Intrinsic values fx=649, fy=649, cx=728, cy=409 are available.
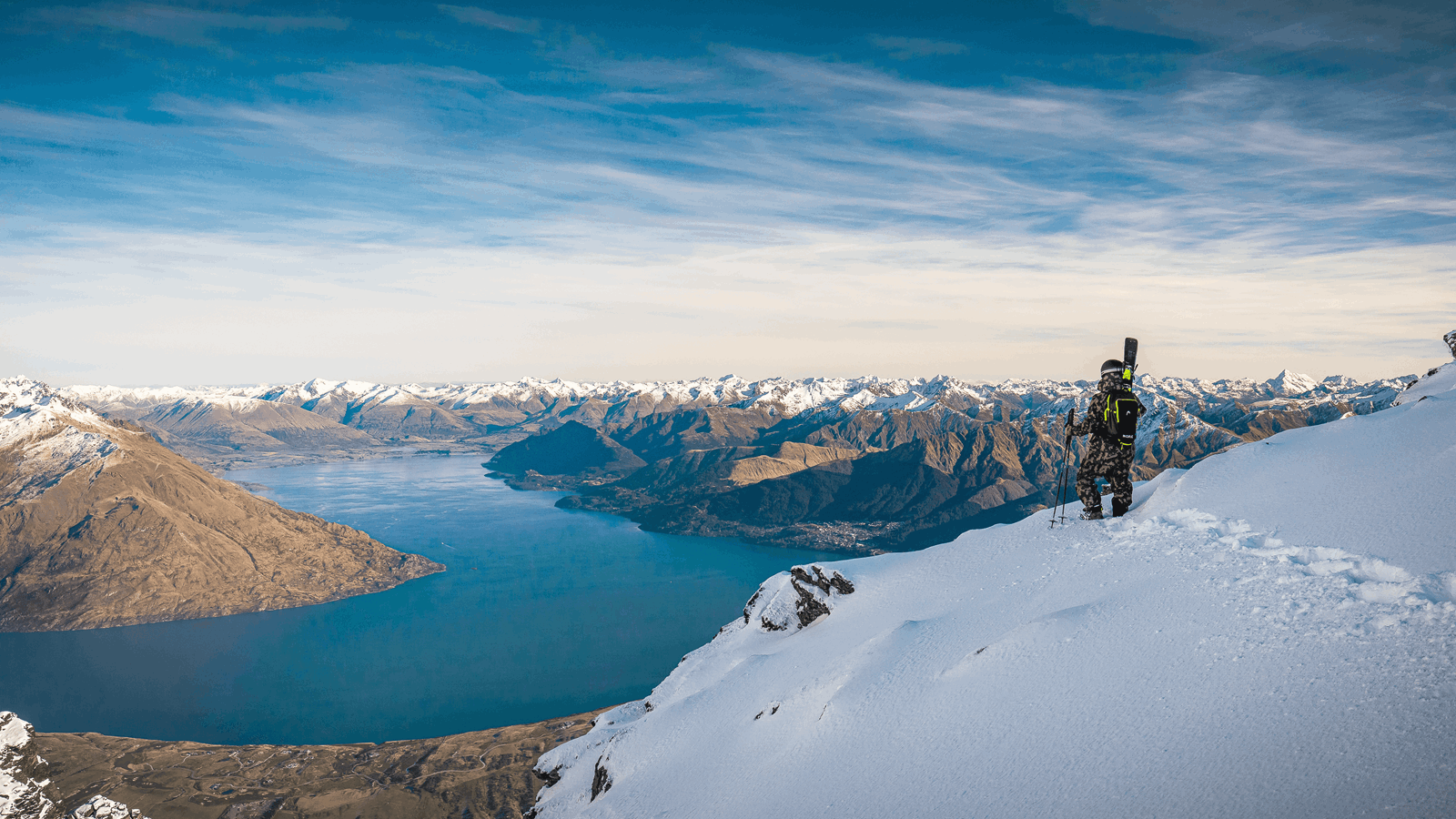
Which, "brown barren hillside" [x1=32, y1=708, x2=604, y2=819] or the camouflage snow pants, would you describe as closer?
the camouflage snow pants

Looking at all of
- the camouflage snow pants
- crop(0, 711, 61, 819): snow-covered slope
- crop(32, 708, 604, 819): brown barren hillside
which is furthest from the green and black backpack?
crop(0, 711, 61, 819): snow-covered slope

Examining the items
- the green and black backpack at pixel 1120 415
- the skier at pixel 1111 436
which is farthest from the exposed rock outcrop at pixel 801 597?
the green and black backpack at pixel 1120 415

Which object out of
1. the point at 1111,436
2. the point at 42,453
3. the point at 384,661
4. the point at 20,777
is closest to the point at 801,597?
the point at 1111,436

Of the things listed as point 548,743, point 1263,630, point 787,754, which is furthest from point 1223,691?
point 548,743

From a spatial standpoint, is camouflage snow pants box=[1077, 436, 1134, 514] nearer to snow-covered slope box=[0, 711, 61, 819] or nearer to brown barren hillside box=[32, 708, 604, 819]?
brown barren hillside box=[32, 708, 604, 819]

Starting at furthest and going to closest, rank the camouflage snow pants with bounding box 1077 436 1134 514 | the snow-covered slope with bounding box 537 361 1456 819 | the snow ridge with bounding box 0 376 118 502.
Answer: the snow ridge with bounding box 0 376 118 502
the camouflage snow pants with bounding box 1077 436 1134 514
the snow-covered slope with bounding box 537 361 1456 819

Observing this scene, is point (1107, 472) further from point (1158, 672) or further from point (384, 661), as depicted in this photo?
point (384, 661)

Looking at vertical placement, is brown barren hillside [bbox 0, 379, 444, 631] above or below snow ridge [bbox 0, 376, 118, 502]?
below
